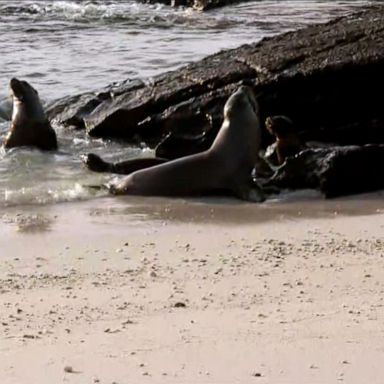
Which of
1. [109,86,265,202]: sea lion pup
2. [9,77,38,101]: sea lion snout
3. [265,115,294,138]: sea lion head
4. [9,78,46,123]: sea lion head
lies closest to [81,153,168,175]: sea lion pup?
[109,86,265,202]: sea lion pup

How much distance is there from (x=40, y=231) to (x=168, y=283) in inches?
57.6

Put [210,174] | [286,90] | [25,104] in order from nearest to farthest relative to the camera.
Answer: [210,174], [286,90], [25,104]

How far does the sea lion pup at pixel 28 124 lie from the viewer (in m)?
8.64

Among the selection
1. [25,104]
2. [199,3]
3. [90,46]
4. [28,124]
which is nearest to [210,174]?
[28,124]

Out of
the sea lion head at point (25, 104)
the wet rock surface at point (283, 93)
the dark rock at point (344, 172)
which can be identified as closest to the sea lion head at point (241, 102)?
the wet rock surface at point (283, 93)

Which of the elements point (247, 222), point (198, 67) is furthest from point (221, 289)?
point (198, 67)

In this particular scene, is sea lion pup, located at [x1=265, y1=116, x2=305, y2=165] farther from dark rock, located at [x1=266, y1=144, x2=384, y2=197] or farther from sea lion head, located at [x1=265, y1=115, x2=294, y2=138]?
dark rock, located at [x1=266, y1=144, x2=384, y2=197]

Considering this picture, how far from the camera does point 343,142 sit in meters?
8.09

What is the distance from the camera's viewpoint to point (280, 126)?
7652mm

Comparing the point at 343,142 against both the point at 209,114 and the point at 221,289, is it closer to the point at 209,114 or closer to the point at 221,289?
the point at 209,114

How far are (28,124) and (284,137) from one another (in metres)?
2.18

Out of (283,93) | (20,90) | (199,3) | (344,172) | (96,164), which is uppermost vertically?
(283,93)

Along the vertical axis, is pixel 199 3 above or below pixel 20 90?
below

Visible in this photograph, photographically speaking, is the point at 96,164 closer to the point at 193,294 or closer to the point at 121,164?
the point at 121,164
